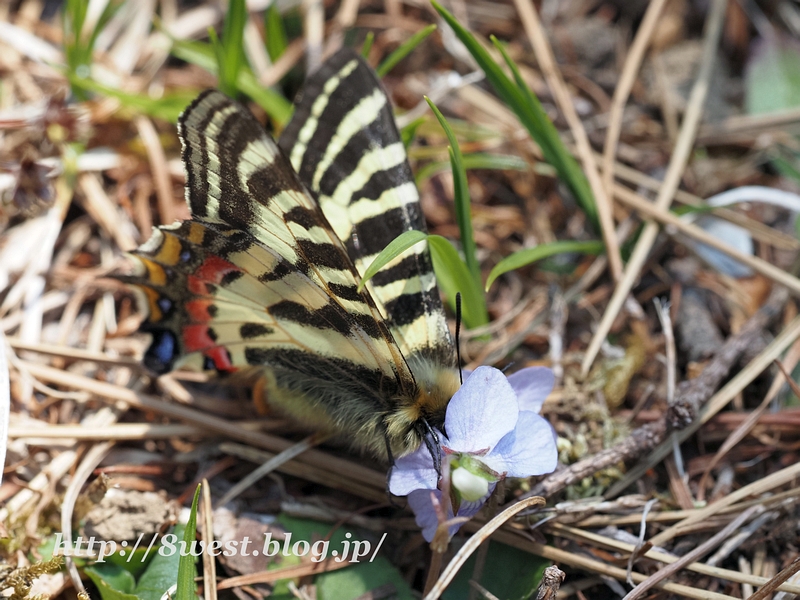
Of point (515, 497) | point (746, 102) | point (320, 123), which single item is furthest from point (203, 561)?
point (746, 102)

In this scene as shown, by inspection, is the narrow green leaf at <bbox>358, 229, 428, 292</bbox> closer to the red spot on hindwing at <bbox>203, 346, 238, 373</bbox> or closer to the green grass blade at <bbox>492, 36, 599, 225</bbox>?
the red spot on hindwing at <bbox>203, 346, 238, 373</bbox>

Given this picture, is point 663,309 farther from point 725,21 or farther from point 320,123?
point 725,21

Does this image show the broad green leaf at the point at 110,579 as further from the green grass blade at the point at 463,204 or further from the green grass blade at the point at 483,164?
the green grass blade at the point at 483,164

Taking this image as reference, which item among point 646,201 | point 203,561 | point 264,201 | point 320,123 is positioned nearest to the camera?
point 264,201

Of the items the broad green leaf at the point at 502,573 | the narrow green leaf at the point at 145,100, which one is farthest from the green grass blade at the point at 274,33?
the broad green leaf at the point at 502,573

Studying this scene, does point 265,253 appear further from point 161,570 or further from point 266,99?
point 266,99

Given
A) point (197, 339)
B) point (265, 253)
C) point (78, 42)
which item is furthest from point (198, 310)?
point (78, 42)
